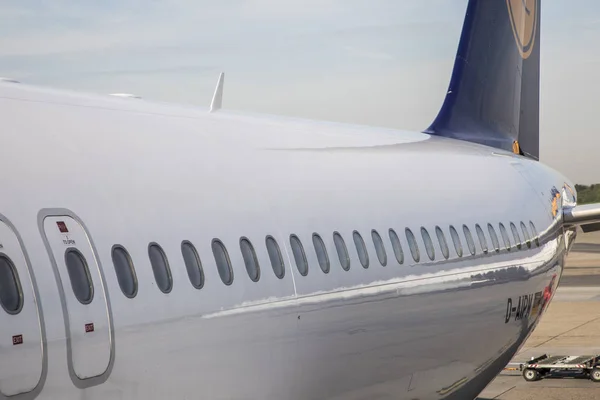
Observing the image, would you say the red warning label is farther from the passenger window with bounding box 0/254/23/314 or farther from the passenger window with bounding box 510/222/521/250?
the passenger window with bounding box 510/222/521/250

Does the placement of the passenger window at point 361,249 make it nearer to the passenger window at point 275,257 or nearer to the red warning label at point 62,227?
the passenger window at point 275,257

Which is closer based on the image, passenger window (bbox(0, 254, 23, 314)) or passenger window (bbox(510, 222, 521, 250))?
passenger window (bbox(0, 254, 23, 314))

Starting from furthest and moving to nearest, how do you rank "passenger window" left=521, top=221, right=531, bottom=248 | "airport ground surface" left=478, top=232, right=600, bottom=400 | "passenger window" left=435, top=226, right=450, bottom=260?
"airport ground surface" left=478, top=232, right=600, bottom=400 → "passenger window" left=521, top=221, right=531, bottom=248 → "passenger window" left=435, top=226, right=450, bottom=260

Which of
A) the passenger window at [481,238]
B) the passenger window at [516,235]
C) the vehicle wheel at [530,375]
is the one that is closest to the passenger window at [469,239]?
the passenger window at [481,238]

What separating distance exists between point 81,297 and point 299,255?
235 centimetres

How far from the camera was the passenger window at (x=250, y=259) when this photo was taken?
20.3 feet

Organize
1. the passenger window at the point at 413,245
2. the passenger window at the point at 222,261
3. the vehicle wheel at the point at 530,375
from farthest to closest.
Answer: the vehicle wheel at the point at 530,375 < the passenger window at the point at 413,245 < the passenger window at the point at 222,261

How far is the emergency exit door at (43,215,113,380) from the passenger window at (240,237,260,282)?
55.6 inches

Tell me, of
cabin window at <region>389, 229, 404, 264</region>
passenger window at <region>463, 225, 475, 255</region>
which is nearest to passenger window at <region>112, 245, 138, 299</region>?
cabin window at <region>389, 229, 404, 264</region>

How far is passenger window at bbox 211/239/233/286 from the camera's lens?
588 centimetres

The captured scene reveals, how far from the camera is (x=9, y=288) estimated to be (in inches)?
174

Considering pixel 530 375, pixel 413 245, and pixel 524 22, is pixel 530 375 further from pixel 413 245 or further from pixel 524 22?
pixel 413 245

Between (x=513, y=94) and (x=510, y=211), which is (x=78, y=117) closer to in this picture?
(x=510, y=211)

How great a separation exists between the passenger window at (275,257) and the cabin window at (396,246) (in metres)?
2.06
